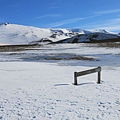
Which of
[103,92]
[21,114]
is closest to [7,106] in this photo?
[21,114]

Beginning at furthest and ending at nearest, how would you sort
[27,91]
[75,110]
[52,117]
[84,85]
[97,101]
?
[84,85] → [27,91] → [97,101] → [75,110] → [52,117]

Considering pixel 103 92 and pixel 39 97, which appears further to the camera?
pixel 103 92

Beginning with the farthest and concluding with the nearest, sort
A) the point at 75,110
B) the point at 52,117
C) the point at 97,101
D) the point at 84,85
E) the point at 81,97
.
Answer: the point at 84,85
the point at 81,97
the point at 97,101
the point at 75,110
the point at 52,117

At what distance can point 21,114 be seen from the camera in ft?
25.7

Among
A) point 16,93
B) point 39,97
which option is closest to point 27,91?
point 16,93

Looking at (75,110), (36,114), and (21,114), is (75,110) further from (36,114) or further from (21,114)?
(21,114)

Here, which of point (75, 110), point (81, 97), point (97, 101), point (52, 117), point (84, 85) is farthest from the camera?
point (84, 85)

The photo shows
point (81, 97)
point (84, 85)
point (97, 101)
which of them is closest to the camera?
point (97, 101)

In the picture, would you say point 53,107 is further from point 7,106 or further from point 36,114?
point 7,106

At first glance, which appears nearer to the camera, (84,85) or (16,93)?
(16,93)

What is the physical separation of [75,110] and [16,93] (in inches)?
151

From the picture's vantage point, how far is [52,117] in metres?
7.62

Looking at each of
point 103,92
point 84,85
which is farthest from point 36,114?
point 84,85

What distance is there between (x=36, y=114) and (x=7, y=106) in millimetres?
1609
